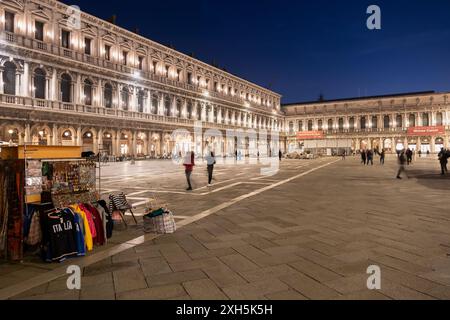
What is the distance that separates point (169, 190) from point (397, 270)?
9216 mm

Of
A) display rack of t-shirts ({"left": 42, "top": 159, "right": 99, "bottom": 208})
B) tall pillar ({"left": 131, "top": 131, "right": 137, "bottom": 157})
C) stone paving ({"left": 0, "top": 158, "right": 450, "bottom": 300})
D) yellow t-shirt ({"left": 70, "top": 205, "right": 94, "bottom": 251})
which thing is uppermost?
tall pillar ({"left": 131, "top": 131, "right": 137, "bottom": 157})

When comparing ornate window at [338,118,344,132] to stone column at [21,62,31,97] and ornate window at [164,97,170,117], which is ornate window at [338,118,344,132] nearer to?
ornate window at [164,97,170,117]

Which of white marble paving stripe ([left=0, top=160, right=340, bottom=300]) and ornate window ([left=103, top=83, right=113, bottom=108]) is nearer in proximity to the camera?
white marble paving stripe ([left=0, top=160, right=340, bottom=300])

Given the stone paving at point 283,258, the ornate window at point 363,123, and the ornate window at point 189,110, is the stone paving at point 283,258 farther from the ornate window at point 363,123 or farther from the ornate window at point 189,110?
the ornate window at point 363,123

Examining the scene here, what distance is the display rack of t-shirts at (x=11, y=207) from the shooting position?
4.57m

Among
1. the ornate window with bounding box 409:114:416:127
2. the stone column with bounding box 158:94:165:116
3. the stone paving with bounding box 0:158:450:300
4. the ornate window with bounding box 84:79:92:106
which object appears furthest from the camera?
the ornate window with bounding box 409:114:416:127

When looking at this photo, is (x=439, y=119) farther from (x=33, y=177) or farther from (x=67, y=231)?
(x=33, y=177)

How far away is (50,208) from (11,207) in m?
0.51

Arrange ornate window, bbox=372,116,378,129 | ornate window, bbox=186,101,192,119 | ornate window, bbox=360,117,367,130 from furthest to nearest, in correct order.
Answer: ornate window, bbox=360,117,367,130
ornate window, bbox=372,116,378,129
ornate window, bbox=186,101,192,119

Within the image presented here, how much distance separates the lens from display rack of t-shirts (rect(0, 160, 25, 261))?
4570 millimetres

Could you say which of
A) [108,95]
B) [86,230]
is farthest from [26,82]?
[86,230]

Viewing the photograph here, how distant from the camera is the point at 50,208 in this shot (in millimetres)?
4809

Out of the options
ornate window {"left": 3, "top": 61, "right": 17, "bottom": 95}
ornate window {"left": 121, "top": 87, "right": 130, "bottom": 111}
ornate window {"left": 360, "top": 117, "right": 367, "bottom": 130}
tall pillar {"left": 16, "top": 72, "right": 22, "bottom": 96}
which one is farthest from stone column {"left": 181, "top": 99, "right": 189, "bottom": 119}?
ornate window {"left": 360, "top": 117, "right": 367, "bottom": 130}

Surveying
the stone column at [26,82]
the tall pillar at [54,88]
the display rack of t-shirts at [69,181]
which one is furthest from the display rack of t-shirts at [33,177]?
the tall pillar at [54,88]
